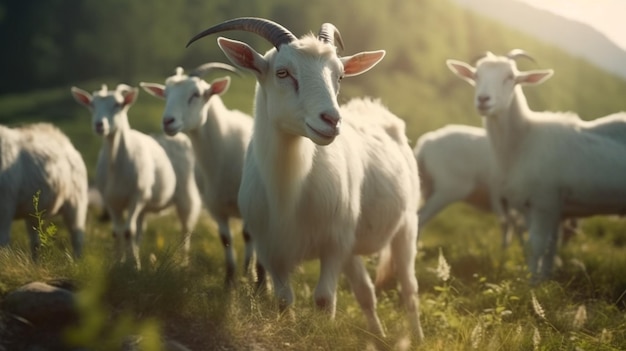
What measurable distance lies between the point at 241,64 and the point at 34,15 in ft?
170

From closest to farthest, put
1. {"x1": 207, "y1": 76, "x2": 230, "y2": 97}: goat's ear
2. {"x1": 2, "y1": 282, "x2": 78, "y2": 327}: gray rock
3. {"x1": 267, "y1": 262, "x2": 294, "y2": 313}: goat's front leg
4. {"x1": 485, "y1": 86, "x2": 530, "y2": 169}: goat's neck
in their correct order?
{"x1": 2, "y1": 282, "x2": 78, "y2": 327}: gray rock, {"x1": 267, "y1": 262, "x2": 294, "y2": 313}: goat's front leg, {"x1": 207, "y1": 76, "x2": 230, "y2": 97}: goat's ear, {"x1": 485, "y1": 86, "x2": 530, "y2": 169}: goat's neck

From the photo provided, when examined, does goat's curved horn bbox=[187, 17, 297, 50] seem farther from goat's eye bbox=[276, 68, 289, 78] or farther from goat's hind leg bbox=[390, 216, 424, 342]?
goat's hind leg bbox=[390, 216, 424, 342]

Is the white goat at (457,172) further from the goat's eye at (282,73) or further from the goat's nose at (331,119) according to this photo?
the goat's nose at (331,119)

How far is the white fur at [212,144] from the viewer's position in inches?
373

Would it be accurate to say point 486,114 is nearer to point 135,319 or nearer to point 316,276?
point 316,276

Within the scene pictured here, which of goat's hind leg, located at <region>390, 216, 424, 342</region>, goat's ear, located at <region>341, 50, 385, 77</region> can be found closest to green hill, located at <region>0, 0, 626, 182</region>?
goat's hind leg, located at <region>390, 216, 424, 342</region>

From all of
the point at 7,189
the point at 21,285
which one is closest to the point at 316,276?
the point at 7,189

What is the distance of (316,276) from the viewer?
9.45m

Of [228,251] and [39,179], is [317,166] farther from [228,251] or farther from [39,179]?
[39,179]

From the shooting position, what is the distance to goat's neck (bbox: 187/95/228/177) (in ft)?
31.9

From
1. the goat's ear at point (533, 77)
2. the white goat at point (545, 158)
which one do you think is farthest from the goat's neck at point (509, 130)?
the goat's ear at point (533, 77)

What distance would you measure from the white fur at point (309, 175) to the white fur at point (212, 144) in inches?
127

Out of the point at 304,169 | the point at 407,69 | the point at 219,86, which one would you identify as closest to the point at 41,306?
the point at 304,169

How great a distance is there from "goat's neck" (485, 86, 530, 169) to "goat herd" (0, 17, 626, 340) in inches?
0.6
